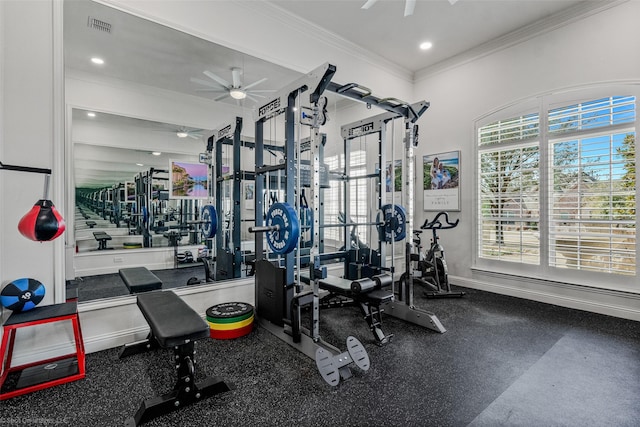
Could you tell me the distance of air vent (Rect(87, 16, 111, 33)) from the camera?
2.57 m

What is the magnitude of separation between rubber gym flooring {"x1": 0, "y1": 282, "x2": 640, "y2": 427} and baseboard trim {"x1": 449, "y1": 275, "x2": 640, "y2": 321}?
0.45m

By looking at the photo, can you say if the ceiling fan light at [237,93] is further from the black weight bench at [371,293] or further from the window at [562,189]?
the window at [562,189]

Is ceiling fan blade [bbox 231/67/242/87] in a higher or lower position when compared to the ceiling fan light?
higher

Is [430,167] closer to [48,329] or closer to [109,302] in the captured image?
[109,302]

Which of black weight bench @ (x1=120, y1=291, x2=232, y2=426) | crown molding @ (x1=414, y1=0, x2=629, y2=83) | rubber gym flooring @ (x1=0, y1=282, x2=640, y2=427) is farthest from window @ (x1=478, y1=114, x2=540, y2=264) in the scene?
black weight bench @ (x1=120, y1=291, x2=232, y2=426)

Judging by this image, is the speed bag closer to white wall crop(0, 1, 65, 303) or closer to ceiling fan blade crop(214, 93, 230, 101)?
white wall crop(0, 1, 65, 303)

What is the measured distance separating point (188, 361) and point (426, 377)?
63.7 inches

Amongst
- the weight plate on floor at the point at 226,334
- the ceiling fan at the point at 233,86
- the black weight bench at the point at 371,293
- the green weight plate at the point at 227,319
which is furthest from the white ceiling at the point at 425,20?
the weight plate on floor at the point at 226,334

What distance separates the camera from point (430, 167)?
514cm

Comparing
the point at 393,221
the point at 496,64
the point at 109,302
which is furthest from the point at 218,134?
the point at 496,64

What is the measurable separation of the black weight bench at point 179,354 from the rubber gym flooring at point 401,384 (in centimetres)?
6

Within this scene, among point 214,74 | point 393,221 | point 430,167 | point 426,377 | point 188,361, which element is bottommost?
point 426,377

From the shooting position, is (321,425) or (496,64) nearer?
(321,425)

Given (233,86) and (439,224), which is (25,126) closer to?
(233,86)
